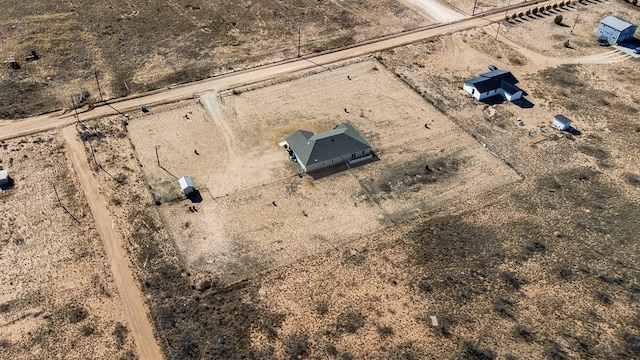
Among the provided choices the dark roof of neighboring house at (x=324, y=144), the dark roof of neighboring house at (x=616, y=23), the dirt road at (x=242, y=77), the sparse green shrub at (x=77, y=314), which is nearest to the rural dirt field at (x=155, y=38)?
the dirt road at (x=242, y=77)

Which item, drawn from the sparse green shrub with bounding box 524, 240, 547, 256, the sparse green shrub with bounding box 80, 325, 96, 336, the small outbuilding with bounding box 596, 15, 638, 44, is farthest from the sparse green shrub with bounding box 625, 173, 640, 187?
the sparse green shrub with bounding box 80, 325, 96, 336

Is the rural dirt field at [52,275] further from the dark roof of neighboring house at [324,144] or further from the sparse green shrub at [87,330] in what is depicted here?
the dark roof of neighboring house at [324,144]

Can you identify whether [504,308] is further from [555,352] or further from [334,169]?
[334,169]

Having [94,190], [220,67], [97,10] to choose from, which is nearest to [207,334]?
[94,190]

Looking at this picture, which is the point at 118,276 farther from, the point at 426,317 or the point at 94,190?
the point at 426,317

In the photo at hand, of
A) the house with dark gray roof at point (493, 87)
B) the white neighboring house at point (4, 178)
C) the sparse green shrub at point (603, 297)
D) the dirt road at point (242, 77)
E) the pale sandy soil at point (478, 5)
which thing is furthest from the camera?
the pale sandy soil at point (478, 5)
